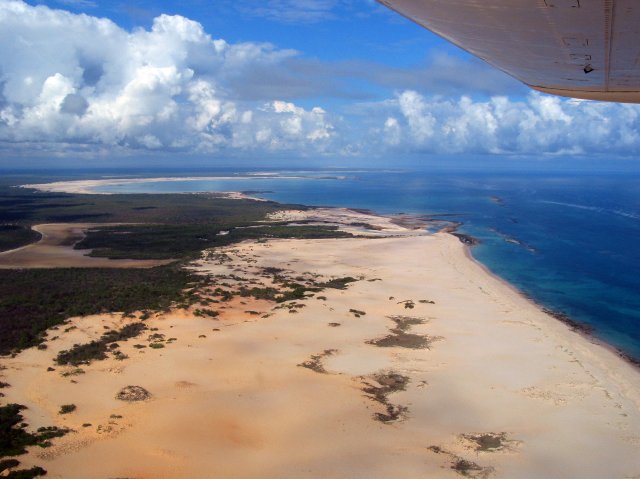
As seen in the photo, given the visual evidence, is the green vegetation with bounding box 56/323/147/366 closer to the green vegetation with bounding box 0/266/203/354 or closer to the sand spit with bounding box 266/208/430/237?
the green vegetation with bounding box 0/266/203/354

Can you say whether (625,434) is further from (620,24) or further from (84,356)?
(84,356)

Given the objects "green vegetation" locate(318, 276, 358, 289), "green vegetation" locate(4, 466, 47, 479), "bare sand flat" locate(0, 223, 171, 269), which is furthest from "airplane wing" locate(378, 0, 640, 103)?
"bare sand flat" locate(0, 223, 171, 269)

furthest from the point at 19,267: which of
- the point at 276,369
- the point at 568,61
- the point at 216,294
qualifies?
the point at 568,61

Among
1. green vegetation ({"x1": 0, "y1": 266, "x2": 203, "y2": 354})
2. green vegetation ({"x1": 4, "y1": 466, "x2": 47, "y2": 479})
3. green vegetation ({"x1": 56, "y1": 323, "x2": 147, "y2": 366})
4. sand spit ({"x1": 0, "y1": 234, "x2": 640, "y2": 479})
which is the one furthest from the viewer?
green vegetation ({"x1": 0, "y1": 266, "x2": 203, "y2": 354})

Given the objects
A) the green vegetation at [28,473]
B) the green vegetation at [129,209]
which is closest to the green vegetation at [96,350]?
the green vegetation at [28,473]

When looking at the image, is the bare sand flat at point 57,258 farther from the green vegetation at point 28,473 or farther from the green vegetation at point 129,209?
the green vegetation at point 28,473

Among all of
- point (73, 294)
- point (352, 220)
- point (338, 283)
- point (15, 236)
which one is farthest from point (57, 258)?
point (352, 220)
